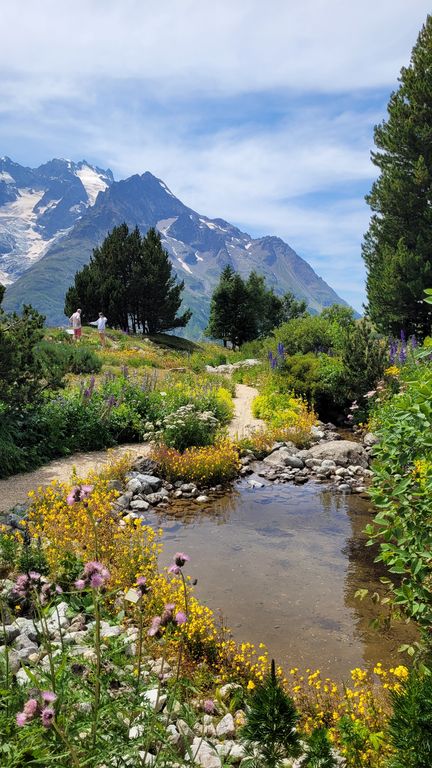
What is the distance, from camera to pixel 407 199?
2483 centimetres

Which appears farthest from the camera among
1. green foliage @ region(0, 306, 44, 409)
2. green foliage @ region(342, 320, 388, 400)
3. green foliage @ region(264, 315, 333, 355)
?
green foliage @ region(264, 315, 333, 355)

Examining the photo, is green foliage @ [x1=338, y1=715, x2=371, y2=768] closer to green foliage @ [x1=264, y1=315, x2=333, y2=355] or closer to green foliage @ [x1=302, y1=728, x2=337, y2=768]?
green foliage @ [x1=302, y1=728, x2=337, y2=768]

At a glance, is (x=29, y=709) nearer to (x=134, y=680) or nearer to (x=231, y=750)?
(x=134, y=680)

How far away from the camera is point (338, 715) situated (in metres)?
3.85

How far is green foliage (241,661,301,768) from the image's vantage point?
2.58 m

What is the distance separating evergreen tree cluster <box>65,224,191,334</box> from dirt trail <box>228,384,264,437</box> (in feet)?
91.7

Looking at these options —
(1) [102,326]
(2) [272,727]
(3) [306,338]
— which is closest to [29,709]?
(2) [272,727]

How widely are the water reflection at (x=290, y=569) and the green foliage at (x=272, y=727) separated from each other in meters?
2.39

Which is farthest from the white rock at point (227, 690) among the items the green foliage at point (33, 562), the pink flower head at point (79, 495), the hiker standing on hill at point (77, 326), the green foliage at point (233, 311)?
the green foliage at point (233, 311)

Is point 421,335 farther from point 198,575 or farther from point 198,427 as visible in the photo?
point 198,575

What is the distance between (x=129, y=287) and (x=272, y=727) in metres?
46.5

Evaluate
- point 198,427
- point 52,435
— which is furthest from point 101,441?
point 198,427

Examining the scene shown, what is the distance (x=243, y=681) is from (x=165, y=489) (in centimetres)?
572

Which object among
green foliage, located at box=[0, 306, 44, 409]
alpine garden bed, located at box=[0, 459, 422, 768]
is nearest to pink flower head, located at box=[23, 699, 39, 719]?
alpine garden bed, located at box=[0, 459, 422, 768]
